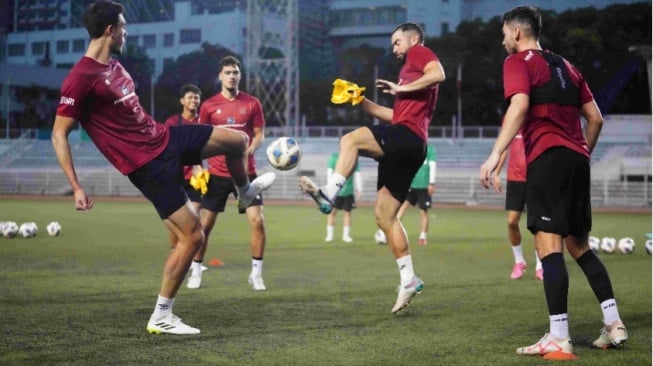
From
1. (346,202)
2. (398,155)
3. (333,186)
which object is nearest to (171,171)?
(333,186)

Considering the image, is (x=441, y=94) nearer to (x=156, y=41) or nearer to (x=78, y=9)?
(x=156, y=41)

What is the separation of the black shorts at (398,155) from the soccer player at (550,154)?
1.70 m

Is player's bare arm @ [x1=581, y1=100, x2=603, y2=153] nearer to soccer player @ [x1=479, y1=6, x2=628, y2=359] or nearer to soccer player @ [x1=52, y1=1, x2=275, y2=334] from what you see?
soccer player @ [x1=479, y1=6, x2=628, y2=359]

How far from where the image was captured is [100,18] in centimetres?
659

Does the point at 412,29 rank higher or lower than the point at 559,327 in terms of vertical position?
higher

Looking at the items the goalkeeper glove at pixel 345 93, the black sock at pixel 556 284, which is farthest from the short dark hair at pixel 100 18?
the black sock at pixel 556 284

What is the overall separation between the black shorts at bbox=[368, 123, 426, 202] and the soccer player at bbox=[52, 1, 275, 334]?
1371mm

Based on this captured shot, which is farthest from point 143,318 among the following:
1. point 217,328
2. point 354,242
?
point 354,242

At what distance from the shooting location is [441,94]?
54031mm

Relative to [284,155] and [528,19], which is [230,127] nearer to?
[284,155]

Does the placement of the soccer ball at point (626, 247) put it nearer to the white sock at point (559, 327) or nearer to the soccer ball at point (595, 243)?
the soccer ball at point (595, 243)

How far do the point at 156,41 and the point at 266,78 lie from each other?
9.18m

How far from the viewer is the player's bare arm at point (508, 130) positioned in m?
5.81

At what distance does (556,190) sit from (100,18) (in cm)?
359
